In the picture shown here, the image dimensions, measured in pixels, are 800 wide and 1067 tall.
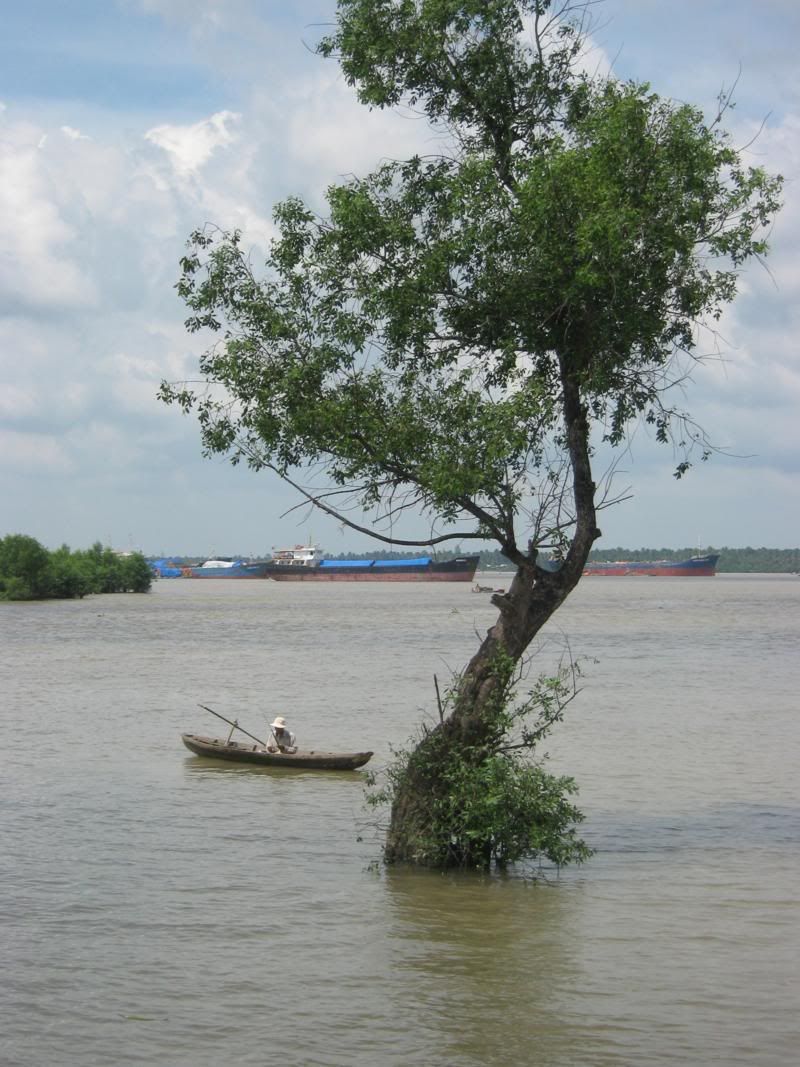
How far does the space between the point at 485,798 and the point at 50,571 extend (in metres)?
102

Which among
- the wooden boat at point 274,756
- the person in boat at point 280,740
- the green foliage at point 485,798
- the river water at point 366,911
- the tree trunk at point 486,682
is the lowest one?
the river water at point 366,911

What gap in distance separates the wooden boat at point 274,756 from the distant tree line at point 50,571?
8405 centimetres

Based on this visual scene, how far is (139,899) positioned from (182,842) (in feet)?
11.3

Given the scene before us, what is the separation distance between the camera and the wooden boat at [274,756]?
2464cm

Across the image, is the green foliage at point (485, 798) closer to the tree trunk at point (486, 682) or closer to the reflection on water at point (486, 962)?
the tree trunk at point (486, 682)

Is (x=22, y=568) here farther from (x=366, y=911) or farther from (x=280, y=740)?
(x=366, y=911)

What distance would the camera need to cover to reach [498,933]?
14117 millimetres

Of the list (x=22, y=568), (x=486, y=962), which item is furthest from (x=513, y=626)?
(x=22, y=568)

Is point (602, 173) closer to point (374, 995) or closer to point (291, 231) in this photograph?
point (291, 231)

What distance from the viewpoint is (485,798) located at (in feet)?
48.4

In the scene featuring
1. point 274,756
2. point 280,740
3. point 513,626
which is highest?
point 513,626

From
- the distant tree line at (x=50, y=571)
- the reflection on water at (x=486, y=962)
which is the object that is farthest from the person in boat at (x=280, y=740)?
the distant tree line at (x=50, y=571)

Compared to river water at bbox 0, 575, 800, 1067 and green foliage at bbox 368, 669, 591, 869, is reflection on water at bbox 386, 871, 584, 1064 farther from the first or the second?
green foliage at bbox 368, 669, 591, 869

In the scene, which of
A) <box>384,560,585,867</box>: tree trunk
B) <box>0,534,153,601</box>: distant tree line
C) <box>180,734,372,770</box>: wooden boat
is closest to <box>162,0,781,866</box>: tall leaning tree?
<box>384,560,585,867</box>: tree trunk
